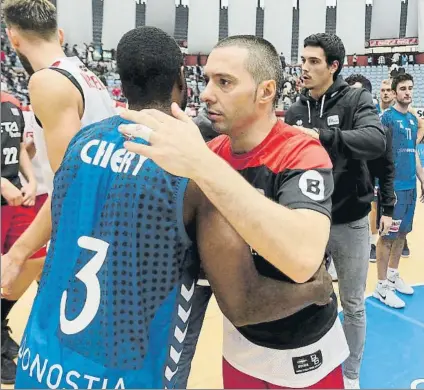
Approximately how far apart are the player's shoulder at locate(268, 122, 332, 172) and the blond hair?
1077mm

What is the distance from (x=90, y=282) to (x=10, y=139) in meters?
2.04

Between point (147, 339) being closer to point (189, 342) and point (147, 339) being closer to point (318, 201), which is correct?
point (318, 201)

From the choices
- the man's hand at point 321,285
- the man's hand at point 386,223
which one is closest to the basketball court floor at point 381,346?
the man's hand at point 386,223

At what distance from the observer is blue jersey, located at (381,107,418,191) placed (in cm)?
422

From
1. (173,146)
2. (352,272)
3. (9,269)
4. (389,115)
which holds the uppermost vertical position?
(173,146)

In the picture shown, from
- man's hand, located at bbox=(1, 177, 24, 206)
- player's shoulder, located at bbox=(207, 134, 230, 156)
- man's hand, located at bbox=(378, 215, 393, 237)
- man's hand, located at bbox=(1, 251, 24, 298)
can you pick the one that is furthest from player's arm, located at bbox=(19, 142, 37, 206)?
man's hand, located at bbox=(378, 215, 393, 237)

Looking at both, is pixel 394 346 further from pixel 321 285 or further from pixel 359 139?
pixel 321 285

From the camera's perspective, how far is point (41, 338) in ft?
3.59

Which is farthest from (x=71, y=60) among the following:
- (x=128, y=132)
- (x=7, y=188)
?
(x=128, y=132)

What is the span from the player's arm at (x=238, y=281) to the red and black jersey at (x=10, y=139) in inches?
83.1

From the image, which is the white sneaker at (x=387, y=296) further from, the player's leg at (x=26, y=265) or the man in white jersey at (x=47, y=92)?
the man in white jersey at (x=47, y=92)

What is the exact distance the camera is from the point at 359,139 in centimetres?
204

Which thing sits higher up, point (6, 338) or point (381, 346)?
point (6, 338)

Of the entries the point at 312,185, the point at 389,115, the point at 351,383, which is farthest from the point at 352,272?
the point at 389,115
